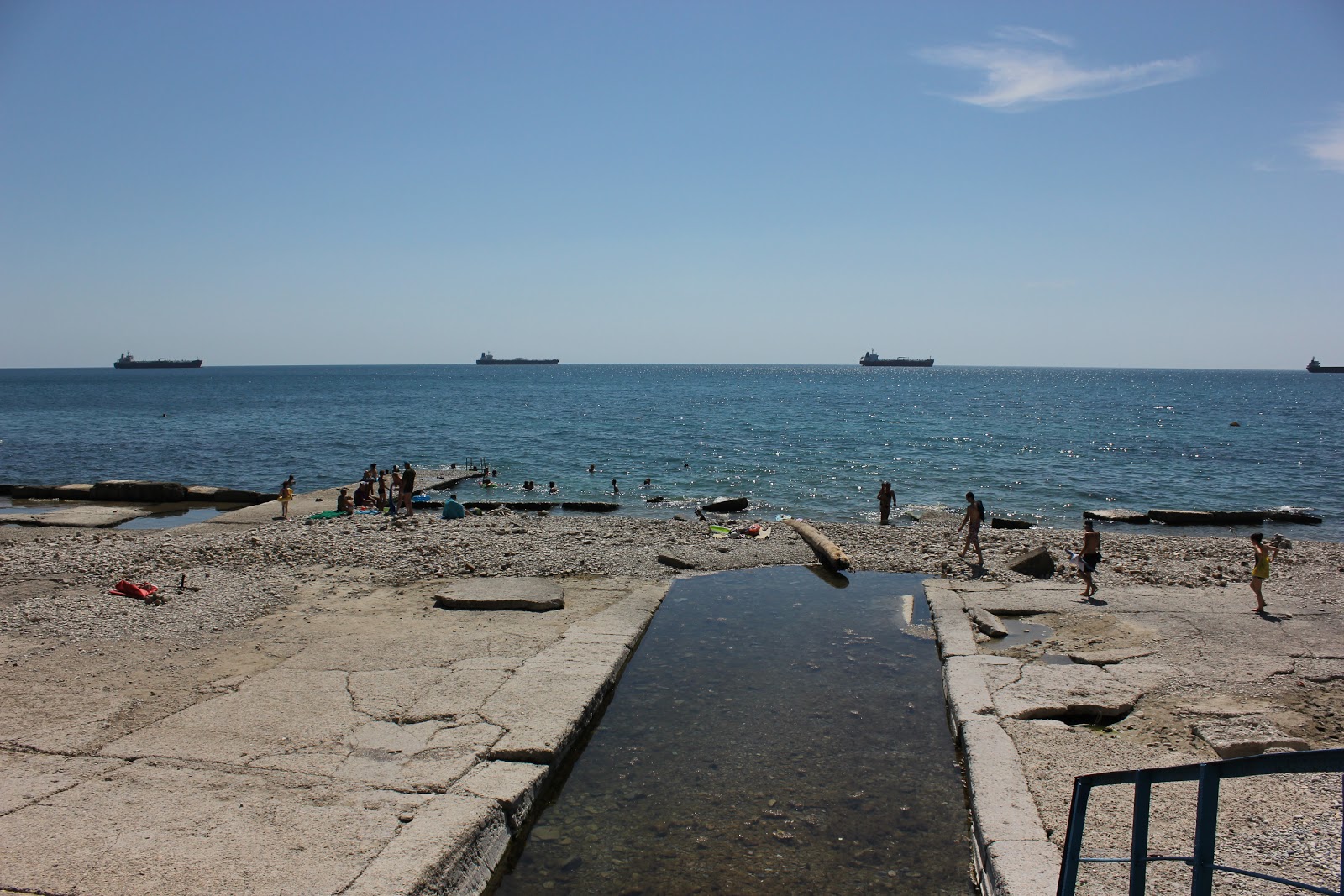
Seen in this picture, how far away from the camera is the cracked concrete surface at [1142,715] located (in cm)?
554

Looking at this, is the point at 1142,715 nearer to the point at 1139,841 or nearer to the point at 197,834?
the point at 1139,841

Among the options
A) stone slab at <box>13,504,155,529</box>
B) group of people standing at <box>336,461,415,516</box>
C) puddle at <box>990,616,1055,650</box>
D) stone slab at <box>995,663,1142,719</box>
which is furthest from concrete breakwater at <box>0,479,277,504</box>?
stone slab at <box>995,663,1142,719</box>

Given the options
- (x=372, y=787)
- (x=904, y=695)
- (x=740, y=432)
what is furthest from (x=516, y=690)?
(x=740, y=432)

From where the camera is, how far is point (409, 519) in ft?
64.2

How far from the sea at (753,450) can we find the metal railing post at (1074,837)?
20844 millimetres

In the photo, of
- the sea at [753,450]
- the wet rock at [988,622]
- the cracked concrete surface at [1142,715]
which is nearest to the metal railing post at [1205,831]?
the cracked concrete surface at [1142,715]

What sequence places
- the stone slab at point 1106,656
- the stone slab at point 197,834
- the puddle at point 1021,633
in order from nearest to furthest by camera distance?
the stone slab at point 197,834 < the stone slab at point 1106,656 < the puddle at point 1021,633

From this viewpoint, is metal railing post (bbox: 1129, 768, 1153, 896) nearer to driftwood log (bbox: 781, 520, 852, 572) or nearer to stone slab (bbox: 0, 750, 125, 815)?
stone slab (bbox: 0, 750, 125, 815)

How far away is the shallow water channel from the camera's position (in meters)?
5.94

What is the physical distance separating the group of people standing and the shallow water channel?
1153cm

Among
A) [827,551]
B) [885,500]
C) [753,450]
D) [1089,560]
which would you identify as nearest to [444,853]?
[827,551]

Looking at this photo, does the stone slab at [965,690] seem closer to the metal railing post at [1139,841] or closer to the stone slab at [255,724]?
the metal railing post at [1139,841]

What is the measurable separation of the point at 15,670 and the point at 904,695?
31.0 feet

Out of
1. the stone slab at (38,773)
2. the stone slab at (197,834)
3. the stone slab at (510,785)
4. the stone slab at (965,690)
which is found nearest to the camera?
the stone slab at (197,834)
